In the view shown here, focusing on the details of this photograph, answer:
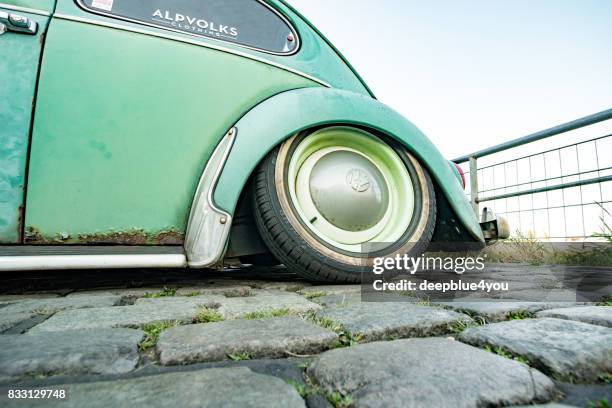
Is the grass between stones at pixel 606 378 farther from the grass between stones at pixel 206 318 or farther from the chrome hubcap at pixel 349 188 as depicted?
the chrome hubcap at pixel 349 188

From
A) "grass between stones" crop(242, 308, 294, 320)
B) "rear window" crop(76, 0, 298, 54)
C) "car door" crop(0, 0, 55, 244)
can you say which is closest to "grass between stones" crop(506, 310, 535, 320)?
"grass between stones" crop(242, 308, 294, 320)

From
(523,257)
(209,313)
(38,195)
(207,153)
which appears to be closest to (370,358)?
(209,313)

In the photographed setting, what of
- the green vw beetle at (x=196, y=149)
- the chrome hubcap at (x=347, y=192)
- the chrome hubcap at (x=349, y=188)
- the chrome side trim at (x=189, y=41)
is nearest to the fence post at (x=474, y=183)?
the green vw beetle at (x=196, y=149)

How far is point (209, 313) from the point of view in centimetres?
98

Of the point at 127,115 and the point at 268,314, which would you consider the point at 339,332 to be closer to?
the point at 268,314

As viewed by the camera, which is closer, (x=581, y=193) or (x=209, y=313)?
(x=209, y=313)

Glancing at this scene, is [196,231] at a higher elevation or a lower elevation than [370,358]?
higher

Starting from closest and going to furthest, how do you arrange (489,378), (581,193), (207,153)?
1. (489,378)
2. (207,153)
3. (581,193)

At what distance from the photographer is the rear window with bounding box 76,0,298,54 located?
1.57 m

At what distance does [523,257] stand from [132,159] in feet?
11.0

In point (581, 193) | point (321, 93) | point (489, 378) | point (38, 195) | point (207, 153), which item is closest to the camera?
point (489, 378)

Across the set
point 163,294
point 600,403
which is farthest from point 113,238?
point 600,403

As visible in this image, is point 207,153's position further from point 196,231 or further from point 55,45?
point 55,45

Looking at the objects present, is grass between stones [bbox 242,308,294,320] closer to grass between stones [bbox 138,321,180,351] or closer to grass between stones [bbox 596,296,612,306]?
grass between stones [bbox 138,321,180,351]
